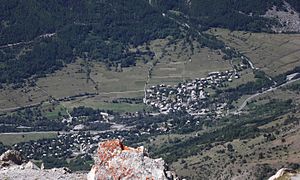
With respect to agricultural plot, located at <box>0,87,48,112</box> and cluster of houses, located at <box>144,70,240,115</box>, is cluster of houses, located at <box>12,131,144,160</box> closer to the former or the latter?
cluster of houses, located at <box>144,70,240,115</box>

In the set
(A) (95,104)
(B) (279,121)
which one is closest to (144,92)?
(A) (95,104)

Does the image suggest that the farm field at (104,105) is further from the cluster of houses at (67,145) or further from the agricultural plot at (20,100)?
the cluster of houses at (67,145)

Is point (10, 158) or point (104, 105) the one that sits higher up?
point (10, 158)

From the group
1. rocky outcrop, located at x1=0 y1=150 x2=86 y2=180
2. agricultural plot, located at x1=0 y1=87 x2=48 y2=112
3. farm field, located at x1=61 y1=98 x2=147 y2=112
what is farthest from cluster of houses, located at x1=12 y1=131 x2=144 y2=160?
rocky outcrop, located at x1=0 y1=150 x2=86 y2=180

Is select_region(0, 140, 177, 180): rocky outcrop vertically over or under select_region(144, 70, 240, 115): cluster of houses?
over

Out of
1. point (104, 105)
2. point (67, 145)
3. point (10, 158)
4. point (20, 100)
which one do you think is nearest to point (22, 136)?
point (67, 145)

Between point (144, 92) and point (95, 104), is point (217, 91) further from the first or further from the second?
point (95, 104)

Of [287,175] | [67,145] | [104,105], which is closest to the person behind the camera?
[287,175]

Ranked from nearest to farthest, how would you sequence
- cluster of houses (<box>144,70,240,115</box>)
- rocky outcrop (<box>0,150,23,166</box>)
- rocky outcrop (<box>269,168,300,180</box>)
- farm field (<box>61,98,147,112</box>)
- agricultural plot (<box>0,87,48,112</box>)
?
rocky outcrop (<box>269,168,300,180</box>) < rocky outcrop (<box>0,150,23,166</box>) < farm field (<box>61,98,147,112</box>) < cluster of houses (<box>144,70,240,115</box>) < agricultural plot (<box>0,87,48,112</box>)

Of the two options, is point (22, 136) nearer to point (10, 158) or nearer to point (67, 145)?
point (67, 145)

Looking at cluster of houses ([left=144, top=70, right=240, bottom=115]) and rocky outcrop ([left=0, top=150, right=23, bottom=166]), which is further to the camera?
cluster of houses ([left=144, top=70, right=240, bottom=115])
